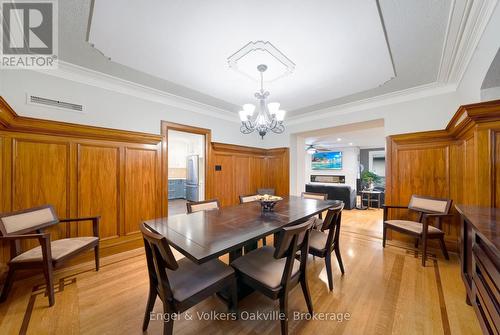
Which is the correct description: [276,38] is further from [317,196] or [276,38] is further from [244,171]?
[244,171]

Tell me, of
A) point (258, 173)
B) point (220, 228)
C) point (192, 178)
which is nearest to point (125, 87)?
point (220, 228)

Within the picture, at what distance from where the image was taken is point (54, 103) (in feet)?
7.41

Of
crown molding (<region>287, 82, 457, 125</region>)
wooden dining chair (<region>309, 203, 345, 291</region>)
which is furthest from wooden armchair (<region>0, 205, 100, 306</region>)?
crown molding (<region>287, 82, 457, 125</region>)

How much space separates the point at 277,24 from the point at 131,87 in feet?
7.78

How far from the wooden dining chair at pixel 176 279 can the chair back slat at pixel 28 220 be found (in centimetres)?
162

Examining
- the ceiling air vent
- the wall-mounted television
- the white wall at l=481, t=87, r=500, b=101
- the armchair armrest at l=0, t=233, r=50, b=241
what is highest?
the ceiling air vent

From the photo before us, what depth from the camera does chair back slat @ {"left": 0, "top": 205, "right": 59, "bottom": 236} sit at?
1782mm

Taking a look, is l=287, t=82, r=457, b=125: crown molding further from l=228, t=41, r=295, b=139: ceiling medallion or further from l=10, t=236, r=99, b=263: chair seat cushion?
l=10, t=236, r=99, b=263: chair seat cushion

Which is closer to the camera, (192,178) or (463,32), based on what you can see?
(463,32)

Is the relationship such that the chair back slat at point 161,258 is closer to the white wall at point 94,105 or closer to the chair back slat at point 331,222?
the chair back slat at point 331,222

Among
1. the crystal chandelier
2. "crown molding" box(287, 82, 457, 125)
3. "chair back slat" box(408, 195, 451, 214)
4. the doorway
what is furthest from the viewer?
the doorway

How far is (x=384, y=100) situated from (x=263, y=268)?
350 centimetres

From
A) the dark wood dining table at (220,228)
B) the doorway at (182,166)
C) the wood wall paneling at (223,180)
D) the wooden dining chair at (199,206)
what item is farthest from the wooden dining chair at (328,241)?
the doorway at (182,166)

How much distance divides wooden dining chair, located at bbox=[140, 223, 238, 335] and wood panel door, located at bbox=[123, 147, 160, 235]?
1774mm
